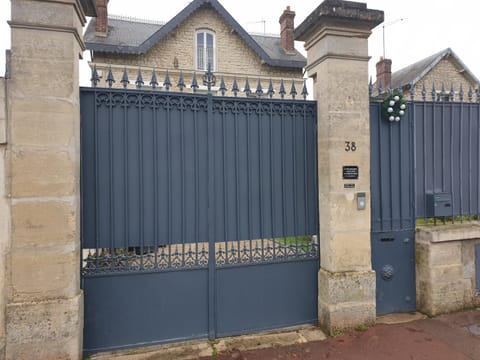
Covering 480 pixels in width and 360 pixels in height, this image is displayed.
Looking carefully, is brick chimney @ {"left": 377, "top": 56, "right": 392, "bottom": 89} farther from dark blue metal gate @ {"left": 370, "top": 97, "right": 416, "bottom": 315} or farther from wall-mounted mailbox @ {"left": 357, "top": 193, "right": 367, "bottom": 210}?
wall-mounted mailbox @ {"left": 357, "top": 193, "right": 367, "bottom": 210}

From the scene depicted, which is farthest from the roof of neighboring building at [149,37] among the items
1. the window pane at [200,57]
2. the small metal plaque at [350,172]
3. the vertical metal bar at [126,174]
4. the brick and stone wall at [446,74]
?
the small metal plaque at [350,172]

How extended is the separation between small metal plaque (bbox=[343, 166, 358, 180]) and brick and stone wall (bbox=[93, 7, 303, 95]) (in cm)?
863

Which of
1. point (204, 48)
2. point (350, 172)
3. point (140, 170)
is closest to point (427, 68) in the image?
point (204, 48)

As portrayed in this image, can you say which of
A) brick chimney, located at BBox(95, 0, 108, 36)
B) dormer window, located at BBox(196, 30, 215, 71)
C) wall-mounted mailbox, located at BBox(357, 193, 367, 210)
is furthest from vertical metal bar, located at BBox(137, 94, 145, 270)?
brick chimney, located at BBox(95, 0, 108, 36)

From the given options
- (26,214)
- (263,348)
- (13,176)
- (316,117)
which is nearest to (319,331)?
(263,348)

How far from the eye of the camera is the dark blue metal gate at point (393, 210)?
3.84 m

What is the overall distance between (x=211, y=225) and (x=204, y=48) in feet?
35.1

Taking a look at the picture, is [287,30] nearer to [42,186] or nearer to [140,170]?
[140,170]

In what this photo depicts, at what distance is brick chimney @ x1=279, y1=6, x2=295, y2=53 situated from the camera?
→ 1450cm

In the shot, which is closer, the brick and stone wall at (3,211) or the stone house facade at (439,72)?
the brick and stone wall at (3,211)

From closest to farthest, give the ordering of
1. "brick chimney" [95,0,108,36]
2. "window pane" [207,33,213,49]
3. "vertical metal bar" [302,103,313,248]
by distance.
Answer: "vertical metal bar" [302,103,313,248] < "brick chimney" [95,0,108,36] < "window pane" [207,33,213,49]

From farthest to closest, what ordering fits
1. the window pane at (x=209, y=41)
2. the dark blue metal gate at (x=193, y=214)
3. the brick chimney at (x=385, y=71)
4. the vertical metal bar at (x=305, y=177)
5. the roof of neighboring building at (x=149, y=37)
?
1. the brick chimney at (x=385, y=71)
2. the window pane at (x=209, y=41)
3. the roof of neighboring building at (x=149, y=37)
4. the vertical metal bar at (x=305, y=177)
5. the dark blue metal gate at (x=193, y=214)

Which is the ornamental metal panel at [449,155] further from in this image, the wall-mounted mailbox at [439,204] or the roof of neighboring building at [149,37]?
the roof of neighboring building at [149,37]

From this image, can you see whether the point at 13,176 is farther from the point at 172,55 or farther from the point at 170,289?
the point at 172,55
